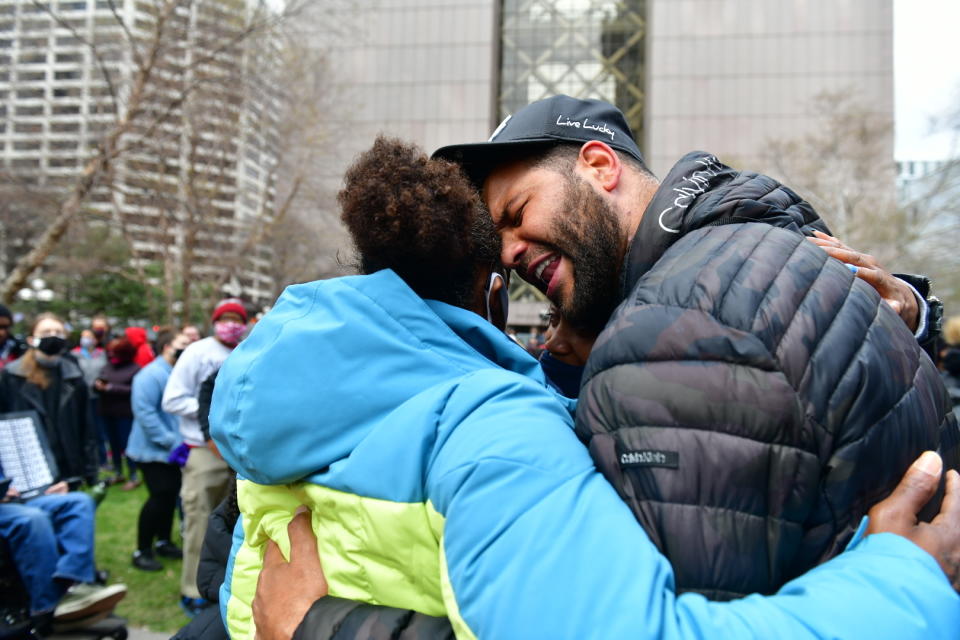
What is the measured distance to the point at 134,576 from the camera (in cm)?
611

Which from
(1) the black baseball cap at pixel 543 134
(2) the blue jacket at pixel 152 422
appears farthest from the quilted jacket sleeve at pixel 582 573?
(2) the blue jacket at pixel 152 422

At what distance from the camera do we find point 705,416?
111cm

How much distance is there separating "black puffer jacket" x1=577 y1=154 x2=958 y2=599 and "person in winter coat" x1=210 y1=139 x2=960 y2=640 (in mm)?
58

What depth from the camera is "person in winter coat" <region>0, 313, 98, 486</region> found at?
5953 mm

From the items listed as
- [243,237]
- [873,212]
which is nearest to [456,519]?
[243,237]

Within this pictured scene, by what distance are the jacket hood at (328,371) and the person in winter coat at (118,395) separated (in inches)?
379

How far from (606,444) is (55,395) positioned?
22.2 feet

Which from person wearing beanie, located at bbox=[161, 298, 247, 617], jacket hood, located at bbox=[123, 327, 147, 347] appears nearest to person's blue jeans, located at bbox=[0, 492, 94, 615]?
person wearing beanie, located at bbox=[161, 298, 247, 617]

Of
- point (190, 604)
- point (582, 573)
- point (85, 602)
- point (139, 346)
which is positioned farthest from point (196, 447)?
point (139, 346)

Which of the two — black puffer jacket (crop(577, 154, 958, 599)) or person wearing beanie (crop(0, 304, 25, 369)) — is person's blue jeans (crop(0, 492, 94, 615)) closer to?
person wearing beanie (crop(0, 304, 25, 369))

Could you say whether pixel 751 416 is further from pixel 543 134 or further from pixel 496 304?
pixel 543 134

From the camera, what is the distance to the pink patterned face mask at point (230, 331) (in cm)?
619

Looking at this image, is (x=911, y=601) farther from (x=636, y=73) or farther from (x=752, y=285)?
Result: (x=636, y=73)

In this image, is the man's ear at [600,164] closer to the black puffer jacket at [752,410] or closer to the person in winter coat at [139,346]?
the black puffer jacket at [752,410]
